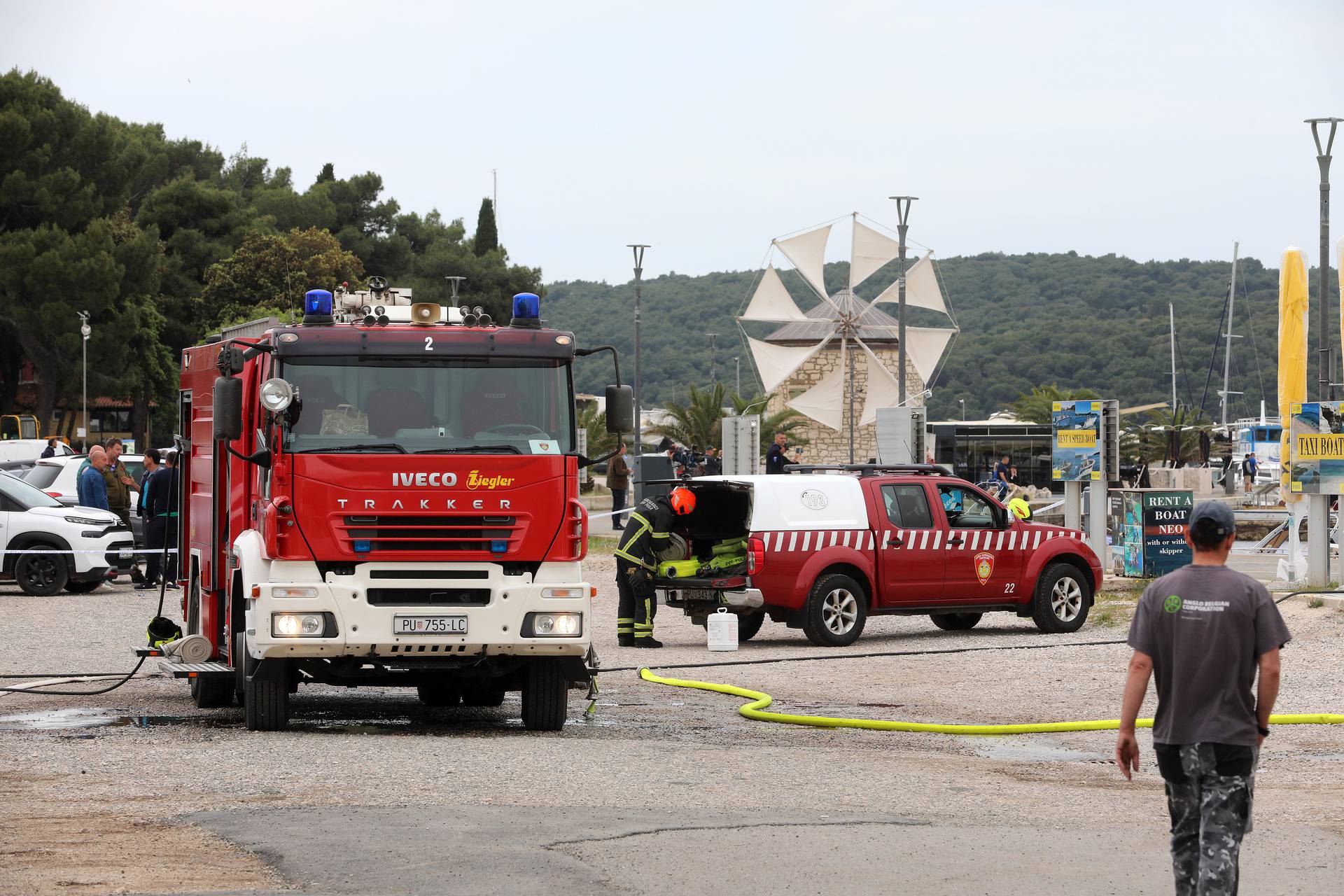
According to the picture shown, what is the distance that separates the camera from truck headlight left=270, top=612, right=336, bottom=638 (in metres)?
10.8

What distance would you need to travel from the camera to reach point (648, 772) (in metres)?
9.79

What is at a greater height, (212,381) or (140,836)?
(212,381)

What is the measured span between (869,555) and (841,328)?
80.5 metres

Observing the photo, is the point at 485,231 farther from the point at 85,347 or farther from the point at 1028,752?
the point at 1028,752

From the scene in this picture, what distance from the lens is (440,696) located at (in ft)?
45.0

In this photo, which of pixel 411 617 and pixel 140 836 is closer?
pixel 140 836

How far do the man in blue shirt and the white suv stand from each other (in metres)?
0.86

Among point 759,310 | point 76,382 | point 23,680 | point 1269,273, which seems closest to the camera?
point 23,680

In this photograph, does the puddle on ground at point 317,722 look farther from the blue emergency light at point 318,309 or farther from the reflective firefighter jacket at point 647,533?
the reflective firefighter jacket at point 647,533

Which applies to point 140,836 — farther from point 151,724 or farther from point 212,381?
point 212,381

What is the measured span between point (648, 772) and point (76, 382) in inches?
2237

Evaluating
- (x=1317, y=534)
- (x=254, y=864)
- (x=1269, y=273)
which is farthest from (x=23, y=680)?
(x=1269, y=273)

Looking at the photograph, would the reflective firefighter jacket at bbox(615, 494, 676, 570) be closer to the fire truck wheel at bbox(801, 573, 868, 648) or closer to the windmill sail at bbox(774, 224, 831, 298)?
the fire truck wheel at bbox(801, 573, 868, 648)

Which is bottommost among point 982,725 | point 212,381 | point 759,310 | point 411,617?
point 982,725
